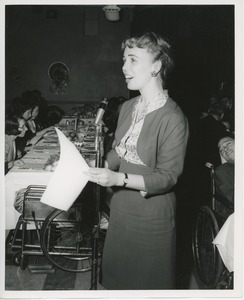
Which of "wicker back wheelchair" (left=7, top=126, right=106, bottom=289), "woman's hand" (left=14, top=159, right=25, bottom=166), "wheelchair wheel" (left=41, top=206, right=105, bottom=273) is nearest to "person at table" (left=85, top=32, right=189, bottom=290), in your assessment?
"wicker back wheelchair" (left=7, top=126, right=106, bottom=289)

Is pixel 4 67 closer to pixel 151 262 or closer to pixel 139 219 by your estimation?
pixel 139 219

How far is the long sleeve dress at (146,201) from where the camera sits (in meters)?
1.00

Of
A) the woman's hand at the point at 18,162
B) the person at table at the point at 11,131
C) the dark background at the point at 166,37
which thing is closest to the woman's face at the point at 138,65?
the dark background at the point at 166,37

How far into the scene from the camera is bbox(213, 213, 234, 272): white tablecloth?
118cm

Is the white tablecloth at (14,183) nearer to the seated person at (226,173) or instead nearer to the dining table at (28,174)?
the dining table at (28,174)

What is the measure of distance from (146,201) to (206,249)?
2.18 ft

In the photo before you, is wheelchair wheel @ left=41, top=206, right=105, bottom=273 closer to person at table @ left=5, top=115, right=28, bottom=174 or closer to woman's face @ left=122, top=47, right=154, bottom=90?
person at table @ left=5, top=115, right=28, bottom=174

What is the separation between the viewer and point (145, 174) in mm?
1046

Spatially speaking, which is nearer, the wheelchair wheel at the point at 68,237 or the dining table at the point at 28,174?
the dining table at the point at 28,174

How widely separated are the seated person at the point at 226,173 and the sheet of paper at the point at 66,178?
24.6 inches

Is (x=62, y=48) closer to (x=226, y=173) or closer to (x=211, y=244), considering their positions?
(x=226, y=173)

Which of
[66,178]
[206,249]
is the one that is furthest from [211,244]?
[66,178]

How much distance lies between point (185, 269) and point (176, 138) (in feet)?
2.33
